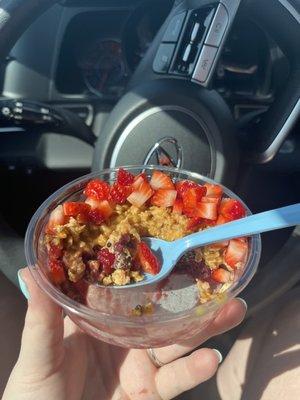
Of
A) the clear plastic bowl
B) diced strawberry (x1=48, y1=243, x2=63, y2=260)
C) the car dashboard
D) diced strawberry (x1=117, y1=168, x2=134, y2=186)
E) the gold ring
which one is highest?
→ the car dashboard

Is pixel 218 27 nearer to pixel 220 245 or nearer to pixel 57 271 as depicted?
pixel 220 245

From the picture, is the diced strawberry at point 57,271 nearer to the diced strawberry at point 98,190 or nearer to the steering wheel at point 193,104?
the diced strawberry at point 98,190

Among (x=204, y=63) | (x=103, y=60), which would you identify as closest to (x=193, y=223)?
(x=204, y=63)

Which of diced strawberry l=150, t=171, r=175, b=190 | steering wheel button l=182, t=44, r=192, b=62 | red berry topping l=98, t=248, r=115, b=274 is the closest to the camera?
red berry topping l=98, t=248, r=115, b=274

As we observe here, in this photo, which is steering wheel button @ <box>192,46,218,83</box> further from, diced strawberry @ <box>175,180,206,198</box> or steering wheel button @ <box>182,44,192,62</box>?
diced strawberry @ <box>175,180,206,198</box>

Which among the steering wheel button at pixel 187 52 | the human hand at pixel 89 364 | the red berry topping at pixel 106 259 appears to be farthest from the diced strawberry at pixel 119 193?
the steering wheel button at pixel 187 52

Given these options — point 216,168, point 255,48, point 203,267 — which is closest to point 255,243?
point 203,267

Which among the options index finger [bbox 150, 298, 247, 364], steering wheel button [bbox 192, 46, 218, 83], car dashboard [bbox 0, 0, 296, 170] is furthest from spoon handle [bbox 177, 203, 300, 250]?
car dashboard [bbox 0, 0, 296, 170]
